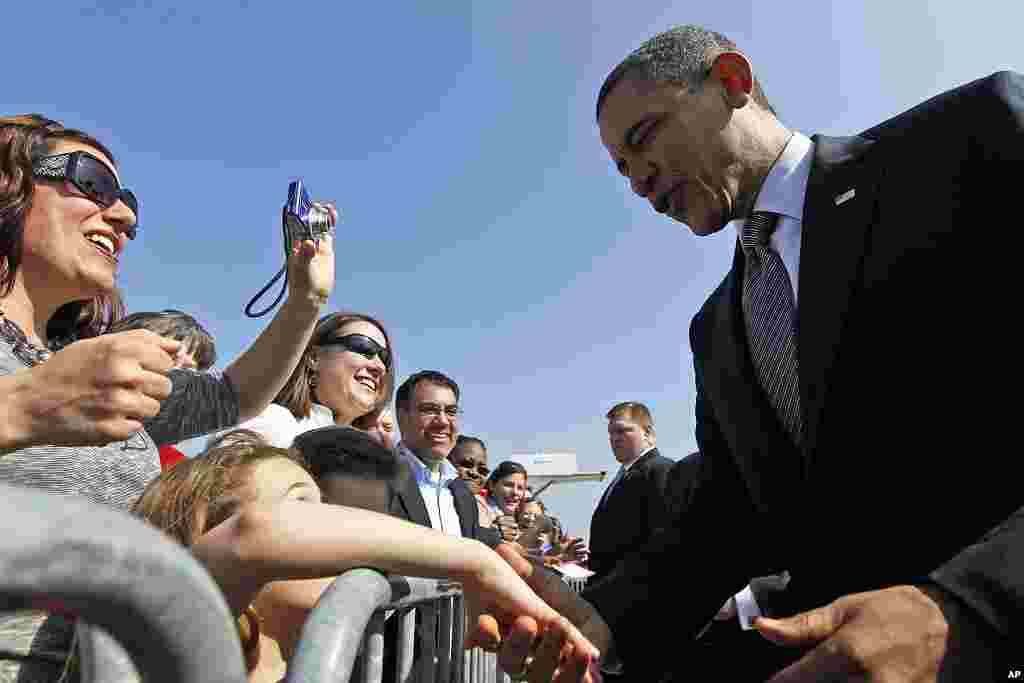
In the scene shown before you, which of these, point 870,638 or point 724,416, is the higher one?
point 724,416

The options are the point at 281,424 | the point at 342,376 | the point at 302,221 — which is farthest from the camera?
the point at 342,376

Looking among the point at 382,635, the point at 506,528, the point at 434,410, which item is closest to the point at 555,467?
the point at 506,528

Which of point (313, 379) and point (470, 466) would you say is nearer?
point (313, 379)

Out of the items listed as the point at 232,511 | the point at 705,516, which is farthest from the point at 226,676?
the point at 705,516

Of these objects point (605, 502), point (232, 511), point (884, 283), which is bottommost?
point (605, 502)

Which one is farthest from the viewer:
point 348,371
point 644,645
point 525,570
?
point 348,371

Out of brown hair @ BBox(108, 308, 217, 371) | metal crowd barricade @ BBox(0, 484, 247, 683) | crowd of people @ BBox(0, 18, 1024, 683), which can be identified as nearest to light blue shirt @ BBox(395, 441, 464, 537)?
brown hair @ BBox(108, 308, 217, 371)

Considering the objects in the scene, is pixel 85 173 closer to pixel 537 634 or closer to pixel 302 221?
pixel 302 221

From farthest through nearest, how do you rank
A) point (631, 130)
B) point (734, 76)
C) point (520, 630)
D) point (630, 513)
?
1. point (630, 513)
2. point (631, 130)
3. point (734, 76)
4. point (520, 630)

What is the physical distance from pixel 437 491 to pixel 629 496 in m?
2.94

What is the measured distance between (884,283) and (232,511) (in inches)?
67.3

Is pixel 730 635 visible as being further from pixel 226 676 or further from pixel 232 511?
pixel 226 676

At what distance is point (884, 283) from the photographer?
1.81m

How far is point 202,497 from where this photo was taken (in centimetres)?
171
